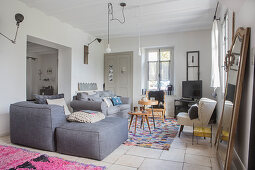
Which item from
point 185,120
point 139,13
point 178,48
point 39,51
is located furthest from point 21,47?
point 178,48

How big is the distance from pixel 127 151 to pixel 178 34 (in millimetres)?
4466

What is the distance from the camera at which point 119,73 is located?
664 centimetres

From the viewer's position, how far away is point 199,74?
18.1ft

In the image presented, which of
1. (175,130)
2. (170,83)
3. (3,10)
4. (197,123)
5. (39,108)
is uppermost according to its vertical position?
(3,10)

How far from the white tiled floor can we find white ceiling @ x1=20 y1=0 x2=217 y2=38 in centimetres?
295

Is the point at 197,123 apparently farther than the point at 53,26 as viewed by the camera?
No

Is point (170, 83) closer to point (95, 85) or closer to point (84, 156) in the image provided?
point (95, 85)

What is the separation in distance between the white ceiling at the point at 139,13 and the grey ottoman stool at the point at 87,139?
2.68 meters

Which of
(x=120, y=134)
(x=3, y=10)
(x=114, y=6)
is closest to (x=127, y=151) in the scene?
(x=120, y=134)

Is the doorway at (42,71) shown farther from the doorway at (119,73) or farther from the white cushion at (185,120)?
the white cushion at (185,120)

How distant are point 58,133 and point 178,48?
4.65 metres

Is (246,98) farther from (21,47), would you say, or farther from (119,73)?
(119,73)

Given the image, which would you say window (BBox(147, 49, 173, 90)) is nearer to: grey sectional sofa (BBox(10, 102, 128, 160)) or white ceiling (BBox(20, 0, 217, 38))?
white ceiling (BBox(20, 0, 217, 38))

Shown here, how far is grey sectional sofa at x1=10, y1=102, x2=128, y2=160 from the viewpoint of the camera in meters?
2.40
